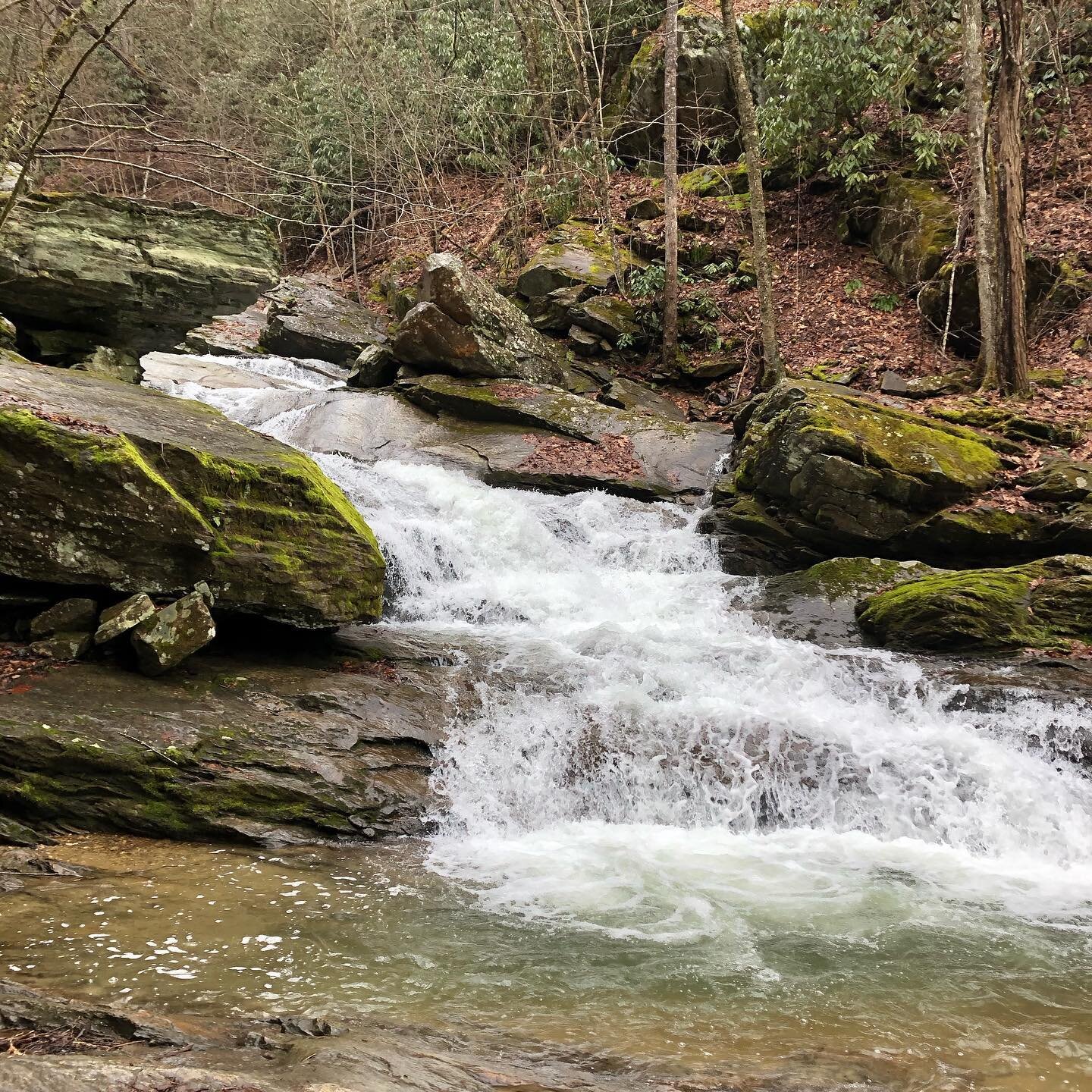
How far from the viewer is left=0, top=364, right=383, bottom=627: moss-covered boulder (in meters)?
6.30

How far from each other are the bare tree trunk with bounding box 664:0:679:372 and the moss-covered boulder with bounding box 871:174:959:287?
462cm

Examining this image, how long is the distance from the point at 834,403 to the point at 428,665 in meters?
6.97

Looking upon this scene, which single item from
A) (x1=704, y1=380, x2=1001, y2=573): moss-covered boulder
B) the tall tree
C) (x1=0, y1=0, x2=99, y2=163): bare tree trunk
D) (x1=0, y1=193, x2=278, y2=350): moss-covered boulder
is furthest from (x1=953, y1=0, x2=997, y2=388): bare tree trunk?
(x1=0, y1=0, x2=99, y2=163): bare tree trunk

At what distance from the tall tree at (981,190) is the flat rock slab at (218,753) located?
11.2m

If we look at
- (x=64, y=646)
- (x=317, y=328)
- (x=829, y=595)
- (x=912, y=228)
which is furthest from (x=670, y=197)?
(x=64, y=646)

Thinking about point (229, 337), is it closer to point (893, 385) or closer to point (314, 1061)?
point (893, 385)

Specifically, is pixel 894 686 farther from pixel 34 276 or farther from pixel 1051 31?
pixel 1051 31

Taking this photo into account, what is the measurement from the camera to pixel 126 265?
10.6 meters

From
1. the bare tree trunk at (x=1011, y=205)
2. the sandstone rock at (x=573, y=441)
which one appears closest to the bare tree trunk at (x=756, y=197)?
the sandstone rock at (x=573, y=441)

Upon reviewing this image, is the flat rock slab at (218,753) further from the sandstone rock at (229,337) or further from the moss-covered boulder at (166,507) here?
the sandstone rock at (229,337)

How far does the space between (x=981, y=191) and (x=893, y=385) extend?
3.26 meters

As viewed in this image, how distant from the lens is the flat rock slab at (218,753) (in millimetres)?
5695

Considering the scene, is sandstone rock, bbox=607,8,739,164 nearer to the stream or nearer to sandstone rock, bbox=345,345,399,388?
sandstone rock, bbox=345,345,399,388

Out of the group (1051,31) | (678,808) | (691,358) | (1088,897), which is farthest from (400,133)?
(1088,897)
